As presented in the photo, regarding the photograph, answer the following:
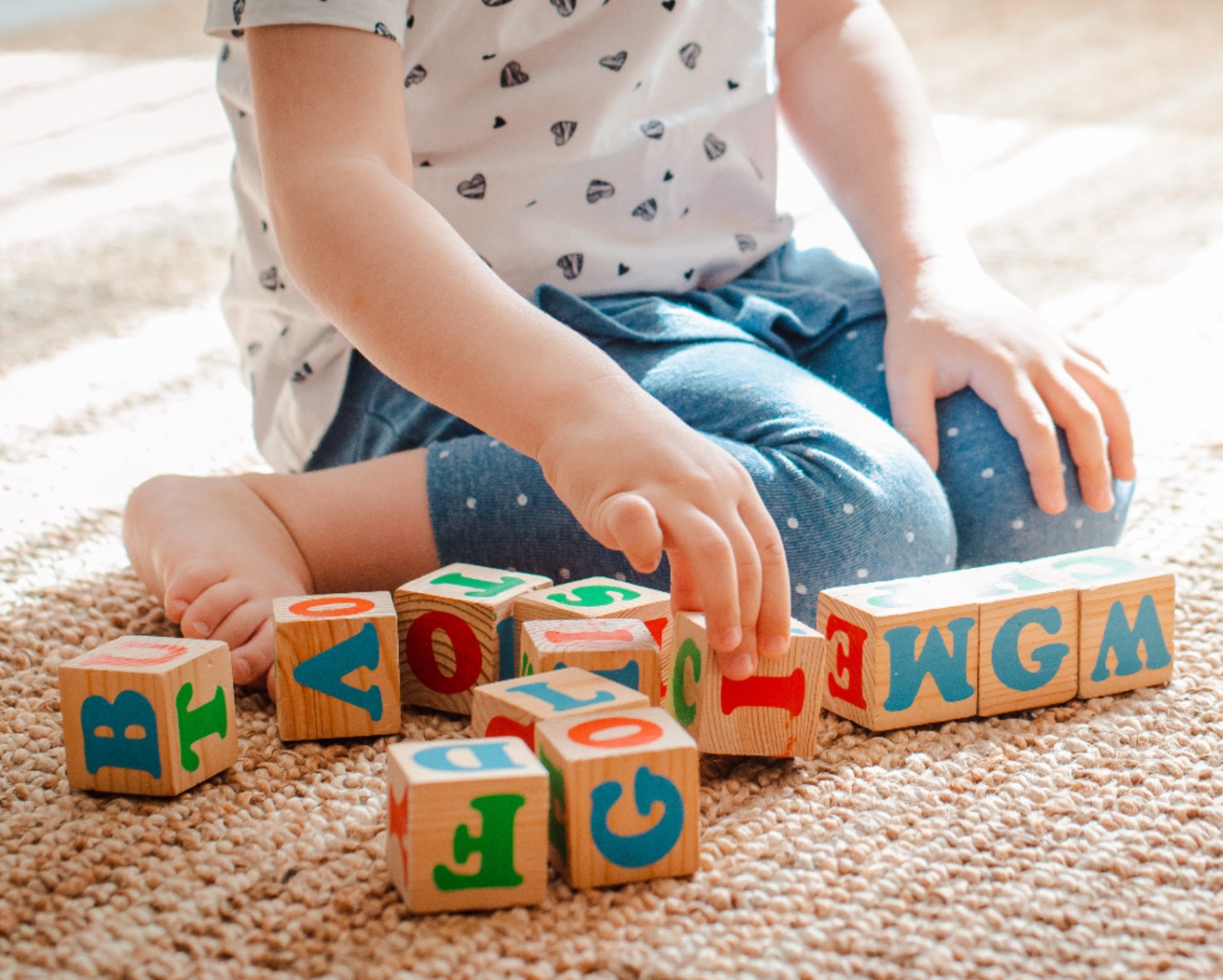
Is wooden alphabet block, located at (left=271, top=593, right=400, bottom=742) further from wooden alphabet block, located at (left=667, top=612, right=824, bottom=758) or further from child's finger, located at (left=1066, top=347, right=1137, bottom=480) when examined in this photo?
child's finger, located at (left=1066, top=347, right=1137, bottom=480)

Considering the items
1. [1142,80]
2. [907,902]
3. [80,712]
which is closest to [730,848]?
[907,902]

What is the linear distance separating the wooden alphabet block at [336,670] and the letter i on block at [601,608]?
0.08m

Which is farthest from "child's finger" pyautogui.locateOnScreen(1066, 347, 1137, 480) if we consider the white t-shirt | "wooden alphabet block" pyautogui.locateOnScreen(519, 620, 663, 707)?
"wooden alphabet block" pyautogui.locateOnScreen(519, 620, 663, 707)

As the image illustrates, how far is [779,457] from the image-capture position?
31.7 inches

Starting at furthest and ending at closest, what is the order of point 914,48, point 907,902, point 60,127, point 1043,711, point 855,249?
1. point 914,48
2. point 60,127
3. point 855,249
4. point 1043,711
5. point 907,902

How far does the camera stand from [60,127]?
2473 mm

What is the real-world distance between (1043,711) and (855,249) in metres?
0.49

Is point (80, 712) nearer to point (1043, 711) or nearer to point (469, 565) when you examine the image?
point (469, 565)

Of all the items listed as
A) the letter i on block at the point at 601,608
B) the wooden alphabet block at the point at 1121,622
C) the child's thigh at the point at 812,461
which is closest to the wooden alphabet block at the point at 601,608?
the letter i on block at the point at 601,608

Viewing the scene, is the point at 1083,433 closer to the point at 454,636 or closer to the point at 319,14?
the point at 454,636

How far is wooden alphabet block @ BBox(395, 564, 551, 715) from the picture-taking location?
730 mm

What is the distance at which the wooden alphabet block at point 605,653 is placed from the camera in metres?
0.67

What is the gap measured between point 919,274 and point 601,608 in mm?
384

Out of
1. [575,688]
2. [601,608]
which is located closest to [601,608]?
[601,608]
